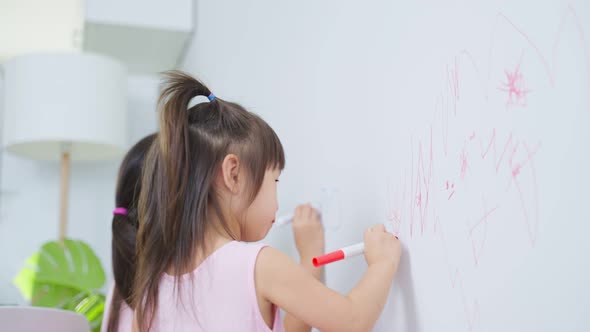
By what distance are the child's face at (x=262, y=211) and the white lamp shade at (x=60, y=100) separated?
3.85ft

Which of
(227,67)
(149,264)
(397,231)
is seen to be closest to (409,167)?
(397,231)

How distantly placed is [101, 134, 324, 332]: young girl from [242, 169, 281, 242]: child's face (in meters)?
0.15

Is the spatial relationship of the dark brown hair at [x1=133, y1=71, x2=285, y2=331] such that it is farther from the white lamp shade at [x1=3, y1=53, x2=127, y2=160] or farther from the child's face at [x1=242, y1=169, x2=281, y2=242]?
the white lamp shade at [x1=3, y1=53, x2=127, y2=160]

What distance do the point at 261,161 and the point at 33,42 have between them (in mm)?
2242

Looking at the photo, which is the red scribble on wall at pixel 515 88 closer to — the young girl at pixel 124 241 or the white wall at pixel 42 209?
the young girl at pixel 124 241

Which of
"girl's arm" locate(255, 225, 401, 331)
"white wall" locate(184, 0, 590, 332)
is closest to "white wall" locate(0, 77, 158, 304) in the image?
"white wall" locate(184, 0, 590, 332)

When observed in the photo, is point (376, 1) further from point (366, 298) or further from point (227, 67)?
point (227, 67)

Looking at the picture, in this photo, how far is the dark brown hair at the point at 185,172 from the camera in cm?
70

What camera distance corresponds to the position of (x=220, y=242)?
0.71 meters

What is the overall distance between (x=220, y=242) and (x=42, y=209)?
63.4 inches

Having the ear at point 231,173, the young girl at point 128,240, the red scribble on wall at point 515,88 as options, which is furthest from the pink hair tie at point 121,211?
the red scribble on wall at point 515,88

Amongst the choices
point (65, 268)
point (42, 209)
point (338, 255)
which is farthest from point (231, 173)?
point (42, 209)

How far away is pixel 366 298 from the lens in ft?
2.10

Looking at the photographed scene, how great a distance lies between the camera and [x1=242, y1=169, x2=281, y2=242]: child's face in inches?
29.4
